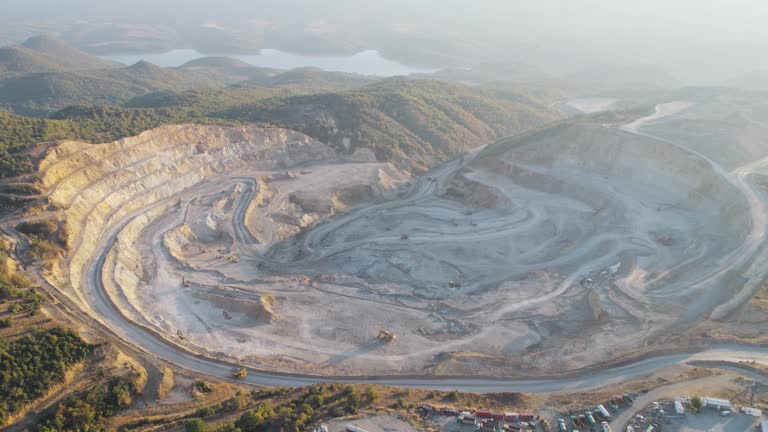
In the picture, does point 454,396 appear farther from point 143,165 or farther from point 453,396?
point 143,165

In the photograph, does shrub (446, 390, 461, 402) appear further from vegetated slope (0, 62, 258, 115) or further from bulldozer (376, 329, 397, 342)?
vegetated slope (0, 62, 258, 115)

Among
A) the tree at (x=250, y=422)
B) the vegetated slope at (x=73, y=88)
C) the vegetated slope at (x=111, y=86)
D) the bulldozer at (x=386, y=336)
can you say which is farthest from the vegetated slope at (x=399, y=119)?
the vegetated slope at (x=73, y=88)

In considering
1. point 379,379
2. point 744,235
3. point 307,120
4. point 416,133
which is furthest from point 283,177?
point 744,235

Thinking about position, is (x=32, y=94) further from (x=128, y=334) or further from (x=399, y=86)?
(x=128, y=334)

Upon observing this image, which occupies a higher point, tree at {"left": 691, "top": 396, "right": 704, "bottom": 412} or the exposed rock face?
the exposed rock face

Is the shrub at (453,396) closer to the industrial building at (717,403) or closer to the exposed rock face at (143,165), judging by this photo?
the industrial building at (717,403)

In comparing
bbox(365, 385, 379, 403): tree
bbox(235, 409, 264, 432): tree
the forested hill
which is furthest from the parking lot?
the forested hill
